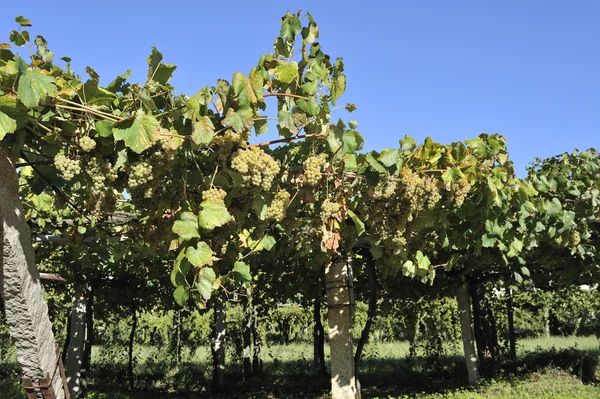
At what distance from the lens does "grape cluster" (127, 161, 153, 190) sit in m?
2.12

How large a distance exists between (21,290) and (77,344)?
5713 mm

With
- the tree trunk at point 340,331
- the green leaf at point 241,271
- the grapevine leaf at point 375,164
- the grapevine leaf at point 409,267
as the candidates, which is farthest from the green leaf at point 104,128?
the tree trunk at point 340,331

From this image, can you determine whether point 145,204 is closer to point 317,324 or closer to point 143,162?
point 143,162

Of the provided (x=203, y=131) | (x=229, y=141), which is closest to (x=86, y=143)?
(x=203, y=131)


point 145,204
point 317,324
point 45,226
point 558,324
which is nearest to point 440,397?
point 317,324

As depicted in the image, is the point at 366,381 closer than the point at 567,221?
No

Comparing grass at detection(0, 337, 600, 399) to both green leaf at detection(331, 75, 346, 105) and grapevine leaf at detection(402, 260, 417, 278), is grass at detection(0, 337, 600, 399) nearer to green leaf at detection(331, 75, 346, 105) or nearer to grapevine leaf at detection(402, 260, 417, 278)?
grapevine leaf at detection(402, 260, 417, 278)

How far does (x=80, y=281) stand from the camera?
7977 millimetres

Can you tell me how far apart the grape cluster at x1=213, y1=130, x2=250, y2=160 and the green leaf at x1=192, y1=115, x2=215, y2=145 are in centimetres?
8

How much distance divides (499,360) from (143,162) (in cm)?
1100

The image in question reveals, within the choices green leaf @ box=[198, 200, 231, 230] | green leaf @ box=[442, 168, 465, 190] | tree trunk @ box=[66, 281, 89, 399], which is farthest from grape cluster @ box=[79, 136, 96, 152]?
tree trunk @ box=[66, 281, 89, 399]

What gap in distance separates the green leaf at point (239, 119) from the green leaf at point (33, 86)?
2.11ft

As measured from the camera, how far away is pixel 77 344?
7.43 m

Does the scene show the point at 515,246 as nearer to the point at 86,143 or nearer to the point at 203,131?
the point at 203,131
